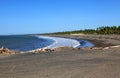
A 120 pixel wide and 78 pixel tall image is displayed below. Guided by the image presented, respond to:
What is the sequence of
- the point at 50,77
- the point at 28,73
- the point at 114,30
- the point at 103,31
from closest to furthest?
1. the point at 50,77
2. the point at 28,73
3. the point at 114,30
4. the point at 103,31

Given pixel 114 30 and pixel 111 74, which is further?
pixel 114 30

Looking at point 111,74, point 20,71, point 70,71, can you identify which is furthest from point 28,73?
point 111,74

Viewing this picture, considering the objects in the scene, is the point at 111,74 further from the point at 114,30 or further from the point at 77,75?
the point at 114,30

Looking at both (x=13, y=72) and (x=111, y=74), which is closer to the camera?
(x=111, y=74)

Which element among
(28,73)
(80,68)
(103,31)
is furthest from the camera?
(103,31)

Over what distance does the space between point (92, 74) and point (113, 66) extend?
241 centimetres

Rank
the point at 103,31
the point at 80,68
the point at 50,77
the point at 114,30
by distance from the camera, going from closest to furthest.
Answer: the point at 50,77
the point at 80,68
the point at 114,30
the point at 103,31

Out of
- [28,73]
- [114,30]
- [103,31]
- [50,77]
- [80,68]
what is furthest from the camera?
[103,31]

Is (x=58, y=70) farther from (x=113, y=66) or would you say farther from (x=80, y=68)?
(x=113, y=66)

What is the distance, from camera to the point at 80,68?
13602 millimetres

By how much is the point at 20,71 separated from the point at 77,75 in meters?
2.99

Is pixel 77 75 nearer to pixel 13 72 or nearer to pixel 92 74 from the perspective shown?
pixel 92 74

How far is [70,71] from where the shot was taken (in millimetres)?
12750

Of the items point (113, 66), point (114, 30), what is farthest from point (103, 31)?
point (113, 66)
